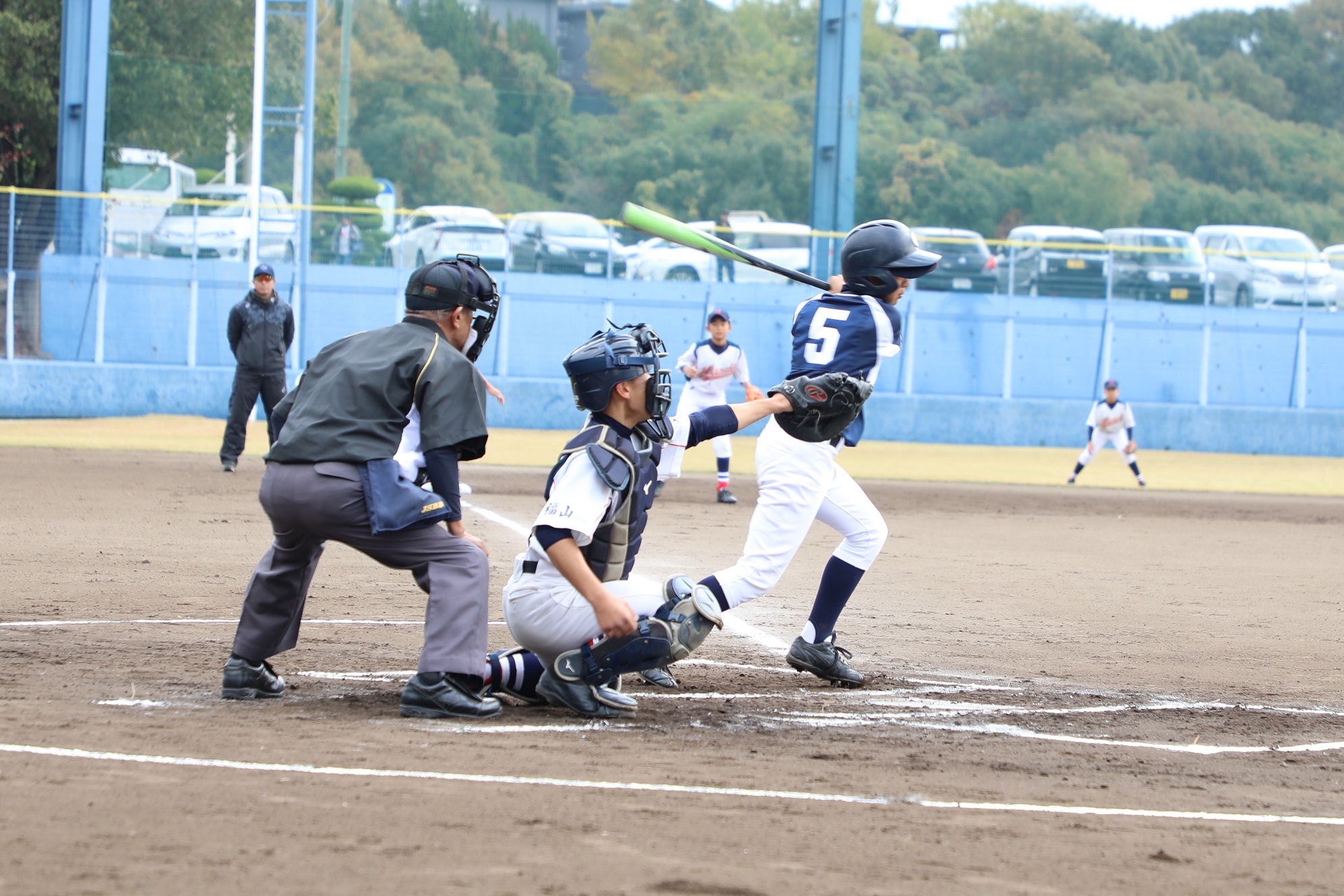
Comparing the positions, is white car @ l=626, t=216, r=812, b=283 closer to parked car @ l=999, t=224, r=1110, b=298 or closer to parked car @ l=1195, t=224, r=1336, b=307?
parked car @ l=999, t=224, r=1110, b=298

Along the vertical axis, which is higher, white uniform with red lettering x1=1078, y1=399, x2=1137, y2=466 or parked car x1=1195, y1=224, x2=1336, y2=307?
parked car x1=1195, y1=224, x2=1336, y2=307

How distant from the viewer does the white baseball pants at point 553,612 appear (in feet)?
15.9

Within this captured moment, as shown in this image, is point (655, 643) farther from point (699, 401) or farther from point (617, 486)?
point (699, 401)

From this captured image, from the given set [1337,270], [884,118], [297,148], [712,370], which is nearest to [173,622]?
[712,370]

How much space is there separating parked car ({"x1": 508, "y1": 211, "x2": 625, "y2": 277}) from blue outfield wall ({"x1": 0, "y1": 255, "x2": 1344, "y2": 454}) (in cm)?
48

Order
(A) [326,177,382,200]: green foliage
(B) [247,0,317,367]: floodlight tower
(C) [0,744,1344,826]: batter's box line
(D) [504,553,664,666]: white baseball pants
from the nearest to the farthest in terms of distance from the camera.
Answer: (C) [0,744,1344,826]: batter's box line
(D) [504,553,664,666]: white baseball pants
(B) [247,0,317,367]: floodlight tower
(A) [326,177,382,200]: green foliage

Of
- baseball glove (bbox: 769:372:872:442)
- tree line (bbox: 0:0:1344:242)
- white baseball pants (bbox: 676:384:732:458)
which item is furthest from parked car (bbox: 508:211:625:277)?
baseball glove (bbox: 769:372:872:442)

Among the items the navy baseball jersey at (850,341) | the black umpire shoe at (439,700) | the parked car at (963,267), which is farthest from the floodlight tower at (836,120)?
the black umpire shoe at (439,700)

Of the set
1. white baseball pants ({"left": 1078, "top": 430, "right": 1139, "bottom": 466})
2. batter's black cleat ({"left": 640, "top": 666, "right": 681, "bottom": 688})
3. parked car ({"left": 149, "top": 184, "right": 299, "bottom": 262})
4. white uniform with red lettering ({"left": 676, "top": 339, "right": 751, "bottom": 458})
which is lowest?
batter's black cleat ({"left": 640, "top": 666, "right": 681, "bottom": 688})

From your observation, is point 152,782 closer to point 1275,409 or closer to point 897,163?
point 1275,409

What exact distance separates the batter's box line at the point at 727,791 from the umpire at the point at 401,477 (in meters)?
0.83

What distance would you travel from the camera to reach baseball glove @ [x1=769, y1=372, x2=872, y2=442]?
5.05 m

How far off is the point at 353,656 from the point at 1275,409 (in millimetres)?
21885

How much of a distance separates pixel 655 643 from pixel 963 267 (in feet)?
74.4
